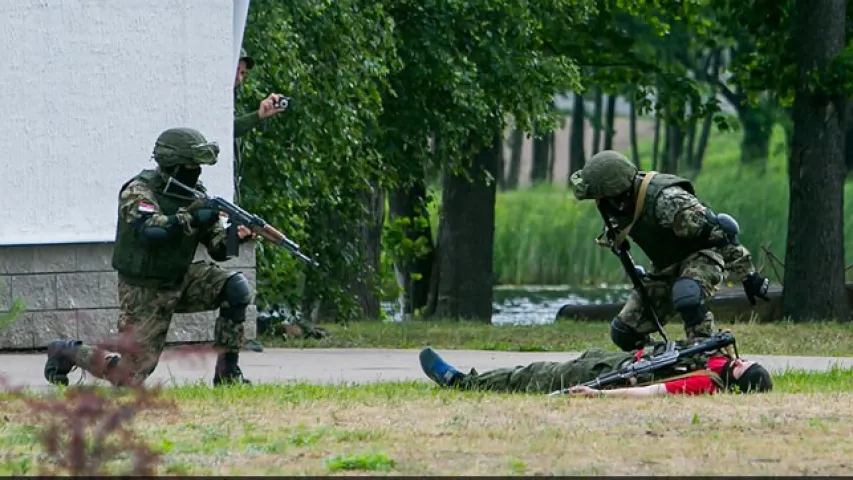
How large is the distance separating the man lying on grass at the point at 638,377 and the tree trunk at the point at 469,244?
1289cm

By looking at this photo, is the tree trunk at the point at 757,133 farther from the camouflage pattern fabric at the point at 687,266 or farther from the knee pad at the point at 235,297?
the knee pad at the point at 235,297

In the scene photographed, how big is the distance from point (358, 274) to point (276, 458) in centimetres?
1154

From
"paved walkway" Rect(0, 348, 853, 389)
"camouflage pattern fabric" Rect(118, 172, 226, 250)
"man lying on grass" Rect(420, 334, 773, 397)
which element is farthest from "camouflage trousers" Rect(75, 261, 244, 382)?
"man lying on grass" Rect(420, 334, 773, 397)

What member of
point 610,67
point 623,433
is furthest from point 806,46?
point 623,433

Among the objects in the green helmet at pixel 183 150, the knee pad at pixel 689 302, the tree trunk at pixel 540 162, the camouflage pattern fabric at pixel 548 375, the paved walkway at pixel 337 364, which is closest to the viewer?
the camouflage pattern fabric at pixel 548 375

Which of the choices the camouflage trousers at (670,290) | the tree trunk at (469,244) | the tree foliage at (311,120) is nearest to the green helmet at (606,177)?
the camouflage trousers at (670,290)

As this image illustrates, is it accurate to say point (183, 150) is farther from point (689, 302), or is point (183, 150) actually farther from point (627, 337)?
point (689, 302)

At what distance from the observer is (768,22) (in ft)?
68.0

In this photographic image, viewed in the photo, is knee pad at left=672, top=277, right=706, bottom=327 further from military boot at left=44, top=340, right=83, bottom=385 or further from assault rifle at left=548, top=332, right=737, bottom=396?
military boot at left=44, top=340, right=83, bottom=385

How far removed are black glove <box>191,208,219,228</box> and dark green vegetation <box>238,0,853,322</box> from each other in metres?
4.99

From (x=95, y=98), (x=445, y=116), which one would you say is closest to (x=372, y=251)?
(x=445, y=116)

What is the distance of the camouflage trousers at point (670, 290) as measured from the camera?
10.4 meters

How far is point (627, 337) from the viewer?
11.0 metres

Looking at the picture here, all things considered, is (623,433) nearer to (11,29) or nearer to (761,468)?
(761,468)
